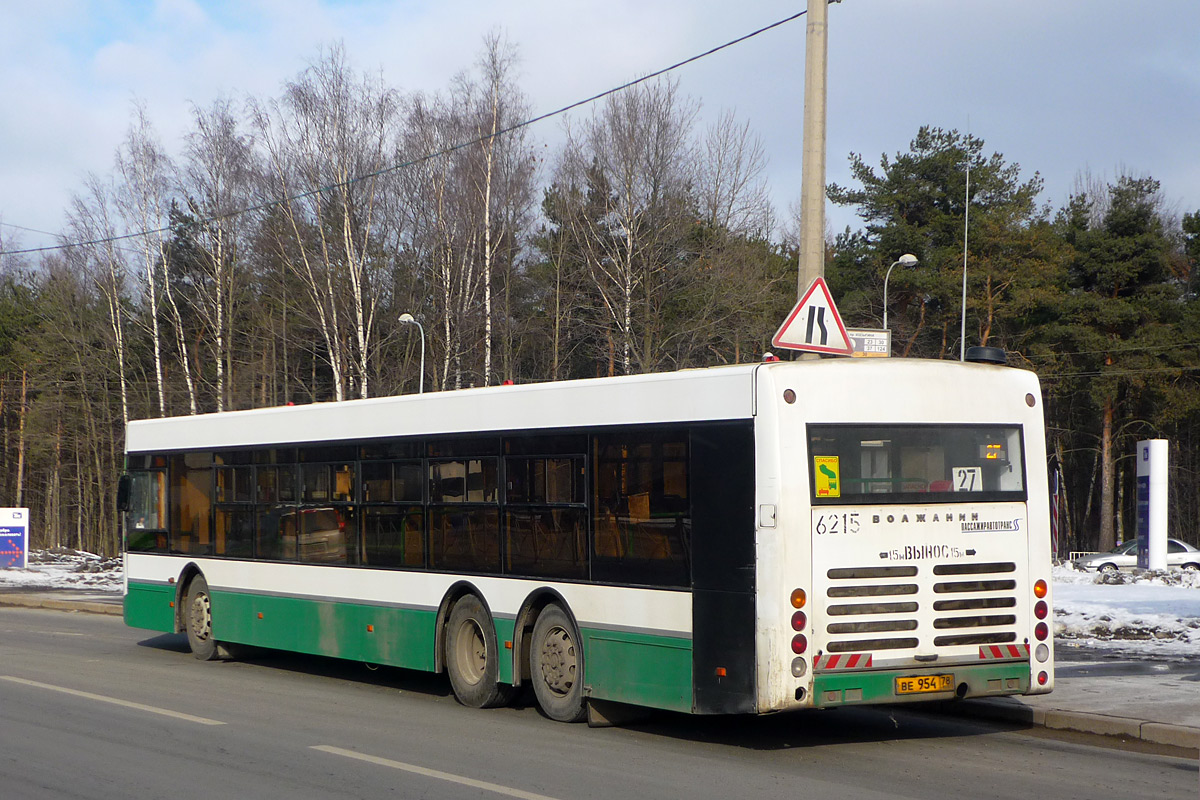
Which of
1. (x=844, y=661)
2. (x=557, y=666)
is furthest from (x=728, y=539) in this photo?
(x=557, y=666)

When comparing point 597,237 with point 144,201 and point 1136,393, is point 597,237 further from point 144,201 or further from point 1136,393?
point 1136,393

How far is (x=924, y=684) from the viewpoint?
8680 millimetres

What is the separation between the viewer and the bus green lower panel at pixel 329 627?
38.7 feet

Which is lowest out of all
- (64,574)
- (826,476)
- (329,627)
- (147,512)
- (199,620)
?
(64,574)

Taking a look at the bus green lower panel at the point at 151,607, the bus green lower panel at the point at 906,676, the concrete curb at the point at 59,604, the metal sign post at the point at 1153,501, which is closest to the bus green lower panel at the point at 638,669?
the bus green lower panel at the point at 906,676

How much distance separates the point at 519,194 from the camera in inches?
1591

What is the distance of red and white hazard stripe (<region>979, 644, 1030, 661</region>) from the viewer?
899 centimetres

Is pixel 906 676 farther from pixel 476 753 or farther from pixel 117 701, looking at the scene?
pixel 117 701

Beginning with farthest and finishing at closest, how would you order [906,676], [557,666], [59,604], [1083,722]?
[59,604] → [557,666] → [1083,722] → [906,676]

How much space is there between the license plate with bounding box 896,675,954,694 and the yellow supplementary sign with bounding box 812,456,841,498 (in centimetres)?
A: 135

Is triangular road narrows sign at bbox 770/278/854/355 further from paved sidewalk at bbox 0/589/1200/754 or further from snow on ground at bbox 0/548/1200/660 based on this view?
snow on ground at bbox 0/548/1200/660

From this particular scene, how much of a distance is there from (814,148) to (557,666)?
223 inches

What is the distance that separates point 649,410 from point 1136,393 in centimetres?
4800

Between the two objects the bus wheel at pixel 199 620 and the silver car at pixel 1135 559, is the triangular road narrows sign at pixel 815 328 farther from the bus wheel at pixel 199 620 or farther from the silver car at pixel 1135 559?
the silver car at pixel 1135 559
